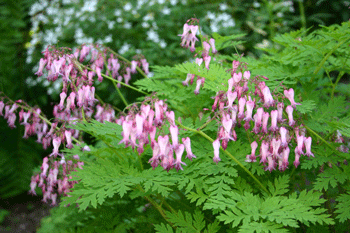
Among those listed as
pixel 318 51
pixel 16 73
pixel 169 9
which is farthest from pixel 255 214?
pixel 16 73

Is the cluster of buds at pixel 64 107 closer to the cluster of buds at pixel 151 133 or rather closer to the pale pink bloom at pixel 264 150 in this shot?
the cluster of buds at pixel 151 133

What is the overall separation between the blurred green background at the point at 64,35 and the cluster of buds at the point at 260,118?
3404 millimetres

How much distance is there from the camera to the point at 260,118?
162 cm

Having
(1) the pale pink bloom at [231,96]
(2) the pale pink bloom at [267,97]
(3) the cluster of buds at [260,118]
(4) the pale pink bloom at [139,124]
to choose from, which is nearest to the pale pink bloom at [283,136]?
(3) the cluster of buds at [260,118]

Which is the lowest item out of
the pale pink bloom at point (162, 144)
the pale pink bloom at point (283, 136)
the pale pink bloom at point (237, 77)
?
Result: the pale pink bloom at point (283, 136)

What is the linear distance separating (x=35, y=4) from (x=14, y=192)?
133 inches

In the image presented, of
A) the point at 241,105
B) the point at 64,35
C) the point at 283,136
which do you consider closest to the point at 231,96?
the point at 241,105

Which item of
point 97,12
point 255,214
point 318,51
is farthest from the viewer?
point 97,12

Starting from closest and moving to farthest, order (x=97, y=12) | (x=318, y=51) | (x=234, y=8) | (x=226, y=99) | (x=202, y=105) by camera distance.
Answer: (x=226, y=99)
(x=318, y=51)
(x=202, y=105)
(x=97, y=12)
(x=234, y=8)

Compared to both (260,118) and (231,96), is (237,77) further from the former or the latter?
(260,118)

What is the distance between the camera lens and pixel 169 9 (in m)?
5.47

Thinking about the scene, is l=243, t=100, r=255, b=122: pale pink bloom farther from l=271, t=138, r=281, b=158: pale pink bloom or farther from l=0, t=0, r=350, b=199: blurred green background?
l=0, t=0, r=350, b=199: blurred green background

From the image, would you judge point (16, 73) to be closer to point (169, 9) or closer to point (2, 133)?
point (2, 133)

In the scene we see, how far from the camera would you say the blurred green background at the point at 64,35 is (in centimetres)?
515
